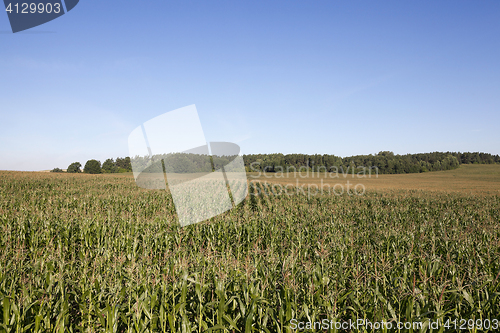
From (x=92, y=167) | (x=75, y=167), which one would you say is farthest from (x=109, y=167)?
(x=75, y=167)

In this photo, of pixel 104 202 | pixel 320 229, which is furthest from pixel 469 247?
pixel 104 202

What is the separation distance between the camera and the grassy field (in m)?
3.48

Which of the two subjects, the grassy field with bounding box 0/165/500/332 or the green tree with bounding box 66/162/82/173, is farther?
the green tree with bounding box 66/162/82/173

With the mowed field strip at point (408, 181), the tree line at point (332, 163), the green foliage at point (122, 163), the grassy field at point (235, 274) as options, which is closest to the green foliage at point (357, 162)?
the tree line at point (332, 163)

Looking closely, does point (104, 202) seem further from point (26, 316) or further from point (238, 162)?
point (26, 316)

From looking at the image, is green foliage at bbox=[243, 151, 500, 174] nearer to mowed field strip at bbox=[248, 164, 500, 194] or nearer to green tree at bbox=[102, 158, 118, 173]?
mowed field strip at bbox=[248, 164, 500, 194]

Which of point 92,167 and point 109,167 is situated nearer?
point 92,167

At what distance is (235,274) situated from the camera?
4.41 meters

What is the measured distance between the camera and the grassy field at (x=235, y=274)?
3.48m

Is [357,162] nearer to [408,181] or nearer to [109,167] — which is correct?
[408,181]

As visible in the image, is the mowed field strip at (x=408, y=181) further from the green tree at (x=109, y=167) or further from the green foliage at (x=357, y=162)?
the green tree at (x=109, y=167)

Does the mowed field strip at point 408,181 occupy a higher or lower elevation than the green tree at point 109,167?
lower

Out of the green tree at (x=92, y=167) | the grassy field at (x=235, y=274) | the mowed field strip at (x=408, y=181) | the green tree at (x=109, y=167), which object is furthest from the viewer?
the green tree at (x=109, y=167)

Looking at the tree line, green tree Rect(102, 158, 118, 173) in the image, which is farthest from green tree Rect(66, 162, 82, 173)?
green tree Rect(102, 158, 118, 173)
